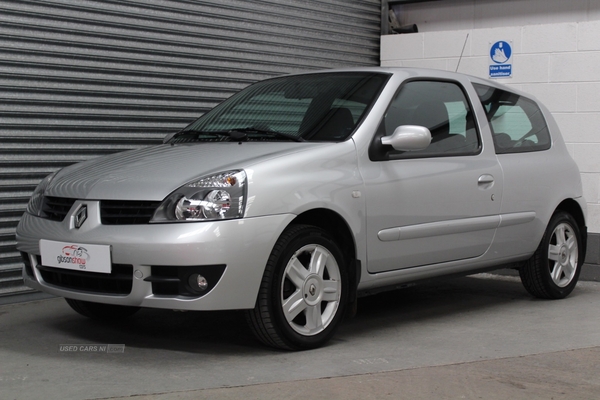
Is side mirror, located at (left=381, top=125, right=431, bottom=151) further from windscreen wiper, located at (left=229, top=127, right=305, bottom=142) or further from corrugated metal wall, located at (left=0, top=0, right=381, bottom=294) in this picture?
corrugated metal wall, located at (left=0, top=0, right=381, bottom=294)

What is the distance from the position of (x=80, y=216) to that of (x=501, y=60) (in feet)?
17.5

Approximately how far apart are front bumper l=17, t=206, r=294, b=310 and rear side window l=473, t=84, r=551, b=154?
2165mm

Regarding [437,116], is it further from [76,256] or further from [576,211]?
[76,256]

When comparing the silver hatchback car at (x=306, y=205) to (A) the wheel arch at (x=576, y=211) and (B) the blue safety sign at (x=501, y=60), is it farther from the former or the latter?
(B) the blue safety sign at (x=501, y=60)

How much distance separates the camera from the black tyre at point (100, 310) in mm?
5379

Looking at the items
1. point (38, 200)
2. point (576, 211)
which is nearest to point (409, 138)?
point (38, 200)

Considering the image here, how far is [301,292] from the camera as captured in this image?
4598 mm

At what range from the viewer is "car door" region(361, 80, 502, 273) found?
5039 millimetres

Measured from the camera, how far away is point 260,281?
4.37 metres

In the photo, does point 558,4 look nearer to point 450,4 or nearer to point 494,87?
point 450,4

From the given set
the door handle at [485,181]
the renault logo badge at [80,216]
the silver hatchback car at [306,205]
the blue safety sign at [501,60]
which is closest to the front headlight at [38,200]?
the silver hatchback car at [306,205]

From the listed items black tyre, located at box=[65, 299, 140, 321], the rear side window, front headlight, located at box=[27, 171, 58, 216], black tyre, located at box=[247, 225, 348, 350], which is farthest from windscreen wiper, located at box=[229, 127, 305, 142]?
the rear side window

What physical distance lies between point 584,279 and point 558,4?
8.89 ft

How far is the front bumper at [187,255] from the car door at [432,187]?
0.78 m
